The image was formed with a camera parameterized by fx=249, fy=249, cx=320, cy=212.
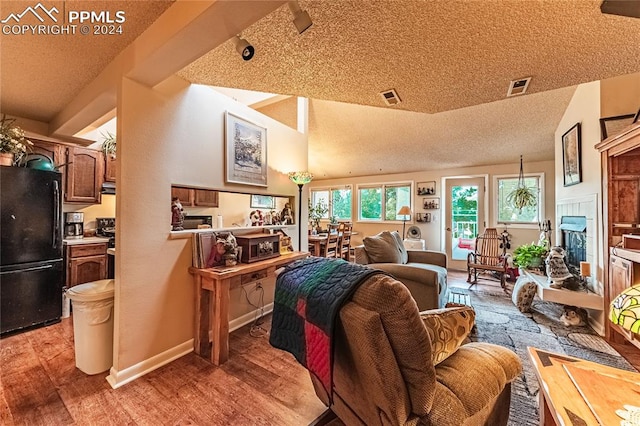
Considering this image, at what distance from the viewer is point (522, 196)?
4750 millimetres

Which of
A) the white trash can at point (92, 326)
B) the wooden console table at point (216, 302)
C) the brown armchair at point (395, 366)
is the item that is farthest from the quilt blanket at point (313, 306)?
the white trash can at point (92, 326)

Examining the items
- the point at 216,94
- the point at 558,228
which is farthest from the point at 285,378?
the point at 558,228

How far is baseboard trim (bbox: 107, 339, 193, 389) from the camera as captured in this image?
1.77 meters

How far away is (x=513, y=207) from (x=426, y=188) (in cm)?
168

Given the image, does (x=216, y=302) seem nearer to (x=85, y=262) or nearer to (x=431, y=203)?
(x=85, y=262)

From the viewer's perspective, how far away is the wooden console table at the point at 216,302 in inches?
79.4

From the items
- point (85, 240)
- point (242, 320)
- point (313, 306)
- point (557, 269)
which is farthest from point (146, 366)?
point (557, 269)

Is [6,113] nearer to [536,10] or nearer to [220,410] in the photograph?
[220,410]

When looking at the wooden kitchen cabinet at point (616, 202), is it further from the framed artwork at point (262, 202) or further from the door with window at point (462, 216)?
the framed artwork at point (262, 202)

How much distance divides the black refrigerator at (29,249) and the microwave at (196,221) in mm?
1503

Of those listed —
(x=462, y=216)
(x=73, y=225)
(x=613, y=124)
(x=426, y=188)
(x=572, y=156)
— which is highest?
(x=613, y=124)

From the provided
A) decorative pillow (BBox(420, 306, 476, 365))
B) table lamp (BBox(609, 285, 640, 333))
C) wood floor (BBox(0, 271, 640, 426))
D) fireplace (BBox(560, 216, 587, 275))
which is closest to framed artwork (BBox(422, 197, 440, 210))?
fireplace (BBox(560, 216, 587, 275))

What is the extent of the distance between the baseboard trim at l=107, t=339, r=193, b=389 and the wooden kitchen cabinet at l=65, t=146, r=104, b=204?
2.59 m

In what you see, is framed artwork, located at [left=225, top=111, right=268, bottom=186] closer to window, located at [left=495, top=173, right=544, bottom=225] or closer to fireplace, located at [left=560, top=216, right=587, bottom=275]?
fireplace, located at [left=560, top=216, right=587, bottom=275]
